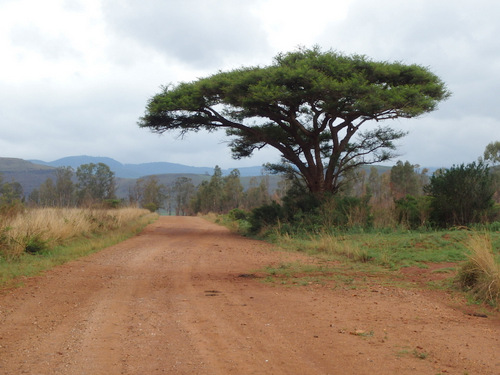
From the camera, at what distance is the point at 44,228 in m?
13.4

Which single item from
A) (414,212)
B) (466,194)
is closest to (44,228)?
(414,212)

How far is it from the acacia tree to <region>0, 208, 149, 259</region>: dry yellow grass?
6559mm

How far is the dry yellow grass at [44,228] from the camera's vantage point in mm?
11438

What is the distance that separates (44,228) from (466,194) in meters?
15.1

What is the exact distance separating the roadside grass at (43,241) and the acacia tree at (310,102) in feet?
25.2

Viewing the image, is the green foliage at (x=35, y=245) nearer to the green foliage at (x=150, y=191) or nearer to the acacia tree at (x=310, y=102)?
the acacia tree at (x=310, y=102)

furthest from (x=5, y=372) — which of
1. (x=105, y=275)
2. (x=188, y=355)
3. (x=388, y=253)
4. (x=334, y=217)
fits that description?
(x=334, y=217)

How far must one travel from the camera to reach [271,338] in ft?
17.4

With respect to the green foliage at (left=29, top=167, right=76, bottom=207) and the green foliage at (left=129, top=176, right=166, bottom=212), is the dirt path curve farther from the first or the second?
the green foliage at (left=129, top=176, right=166, bottom=212)

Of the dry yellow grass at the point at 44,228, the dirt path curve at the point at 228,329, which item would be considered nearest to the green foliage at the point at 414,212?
the dirt path curve at the point at 228,329

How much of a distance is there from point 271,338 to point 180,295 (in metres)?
2.68

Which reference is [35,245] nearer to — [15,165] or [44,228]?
[44,228]

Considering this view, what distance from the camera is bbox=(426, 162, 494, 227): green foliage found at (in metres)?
18.0

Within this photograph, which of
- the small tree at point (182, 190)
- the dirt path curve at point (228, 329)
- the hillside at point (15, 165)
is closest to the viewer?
the dirt path curve at point (228, 329)
